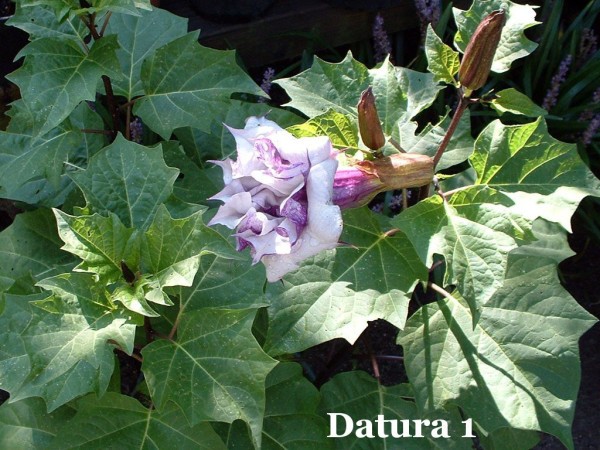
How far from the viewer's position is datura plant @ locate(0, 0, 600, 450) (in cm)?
111

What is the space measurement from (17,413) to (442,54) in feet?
3.23

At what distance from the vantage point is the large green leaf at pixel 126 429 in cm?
132

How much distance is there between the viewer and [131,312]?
1204 millimetres

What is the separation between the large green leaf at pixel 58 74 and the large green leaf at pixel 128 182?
102mm

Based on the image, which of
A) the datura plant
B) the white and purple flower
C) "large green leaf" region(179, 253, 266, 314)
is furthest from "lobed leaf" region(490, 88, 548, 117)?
"large green leaf" region(179, 253, 266, 314)

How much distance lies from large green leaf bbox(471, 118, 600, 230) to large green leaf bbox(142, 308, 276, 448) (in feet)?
1.44

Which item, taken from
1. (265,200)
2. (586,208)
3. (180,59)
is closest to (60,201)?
(180,59)

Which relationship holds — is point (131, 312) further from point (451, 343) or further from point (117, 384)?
point (451, 343)

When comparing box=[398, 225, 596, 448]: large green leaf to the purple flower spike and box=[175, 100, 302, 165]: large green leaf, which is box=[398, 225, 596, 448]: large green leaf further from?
box=[175, 100, 302, 165]: large green leaf

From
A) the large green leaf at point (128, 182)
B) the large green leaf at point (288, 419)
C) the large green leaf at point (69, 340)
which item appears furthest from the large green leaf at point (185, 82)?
the large green leaf at point (288, 419)

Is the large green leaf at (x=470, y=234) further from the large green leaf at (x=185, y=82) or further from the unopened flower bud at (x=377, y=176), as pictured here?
the large green leaf at (x=185, y=82)

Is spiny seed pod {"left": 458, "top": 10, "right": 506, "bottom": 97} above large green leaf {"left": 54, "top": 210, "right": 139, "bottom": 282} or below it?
above

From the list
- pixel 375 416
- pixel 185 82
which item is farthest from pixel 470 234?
pixel 185 82

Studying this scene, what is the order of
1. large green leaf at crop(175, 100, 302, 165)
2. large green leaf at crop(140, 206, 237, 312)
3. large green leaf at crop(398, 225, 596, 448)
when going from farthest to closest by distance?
large green leaf at crop(175, 100, 302, 165)
large green leaf at crop(398, 225, 596, 448)
large green leaf at crop(140, 206, 237, 312)
